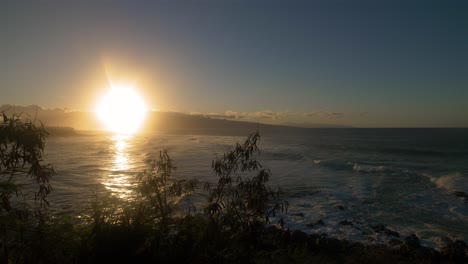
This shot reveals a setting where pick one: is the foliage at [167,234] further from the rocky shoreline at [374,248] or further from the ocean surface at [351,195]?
the ocean surface at [351,195]

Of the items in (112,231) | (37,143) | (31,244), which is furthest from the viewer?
(112,231)

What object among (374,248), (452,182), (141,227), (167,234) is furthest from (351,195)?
(141,227)

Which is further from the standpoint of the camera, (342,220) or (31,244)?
(342,220)

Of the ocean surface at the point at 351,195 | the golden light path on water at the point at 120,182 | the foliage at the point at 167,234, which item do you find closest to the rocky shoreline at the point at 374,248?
the ocean surface at the point at 351,195

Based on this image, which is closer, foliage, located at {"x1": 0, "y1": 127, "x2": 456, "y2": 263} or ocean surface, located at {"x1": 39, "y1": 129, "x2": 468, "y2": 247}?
foliage, located at {"x1": 0, "y1": 127, "x2": 456, "y2": 263}

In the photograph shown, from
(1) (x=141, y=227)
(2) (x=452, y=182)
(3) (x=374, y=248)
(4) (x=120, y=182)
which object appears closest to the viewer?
(1) (x=141, y=227)

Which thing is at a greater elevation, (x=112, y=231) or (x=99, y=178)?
(x=112, y=231)

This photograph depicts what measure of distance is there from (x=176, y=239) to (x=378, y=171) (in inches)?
1049

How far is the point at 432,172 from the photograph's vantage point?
2858 centimetres

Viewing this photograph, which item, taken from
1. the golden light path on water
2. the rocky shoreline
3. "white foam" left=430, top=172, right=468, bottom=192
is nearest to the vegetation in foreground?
the rocky shoreline

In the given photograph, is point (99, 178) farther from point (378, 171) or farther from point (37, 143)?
point (378, 171)

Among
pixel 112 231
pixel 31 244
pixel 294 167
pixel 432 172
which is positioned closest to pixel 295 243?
pixel 112 231

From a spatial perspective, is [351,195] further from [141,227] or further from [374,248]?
[141,227]

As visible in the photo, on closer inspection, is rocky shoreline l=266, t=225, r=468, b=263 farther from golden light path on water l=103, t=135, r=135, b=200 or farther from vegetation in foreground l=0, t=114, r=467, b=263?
golden light path on water l=103, t=135, r=135, b=200
